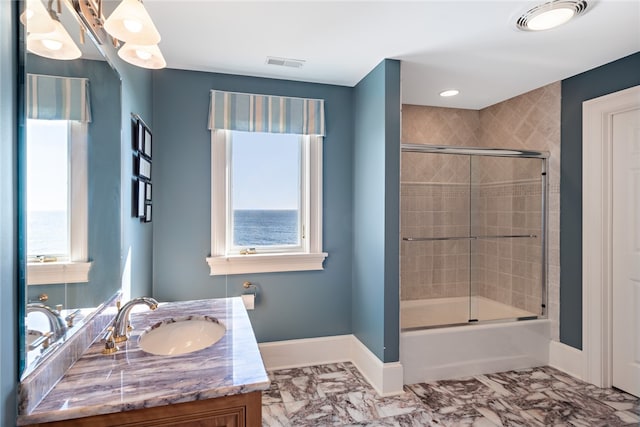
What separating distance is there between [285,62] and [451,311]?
7.77ft

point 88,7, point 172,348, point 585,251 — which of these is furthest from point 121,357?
point 585,251

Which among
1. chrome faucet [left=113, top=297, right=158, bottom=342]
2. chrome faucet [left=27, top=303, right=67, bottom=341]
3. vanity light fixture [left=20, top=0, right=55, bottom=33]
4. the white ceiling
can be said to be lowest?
chrome faucet [left=113, top=297, right=158, bottom=342]

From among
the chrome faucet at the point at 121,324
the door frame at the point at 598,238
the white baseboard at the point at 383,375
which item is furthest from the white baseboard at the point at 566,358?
the chrome faucet at the point at 121,324

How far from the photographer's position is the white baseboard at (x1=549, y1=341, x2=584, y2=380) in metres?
2.64

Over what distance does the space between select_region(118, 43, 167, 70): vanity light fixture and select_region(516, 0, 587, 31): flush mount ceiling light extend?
180 centimetres

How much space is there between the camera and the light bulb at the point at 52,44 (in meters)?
1.01

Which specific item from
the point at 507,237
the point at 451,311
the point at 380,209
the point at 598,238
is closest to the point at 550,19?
the point at 380,209

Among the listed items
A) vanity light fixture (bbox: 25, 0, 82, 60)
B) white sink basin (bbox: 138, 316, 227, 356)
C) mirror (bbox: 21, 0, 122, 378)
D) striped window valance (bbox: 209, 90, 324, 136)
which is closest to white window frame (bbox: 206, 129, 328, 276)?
striped window valance (bbox: 209, 90, 324, 136)

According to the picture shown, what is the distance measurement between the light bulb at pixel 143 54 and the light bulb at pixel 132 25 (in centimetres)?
17

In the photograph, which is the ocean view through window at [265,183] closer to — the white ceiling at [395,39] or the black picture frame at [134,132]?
the white ceiling at [395,39]

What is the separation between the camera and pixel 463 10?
179 cm

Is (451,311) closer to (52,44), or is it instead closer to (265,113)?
(265,113)

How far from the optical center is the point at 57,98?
41.3 inches

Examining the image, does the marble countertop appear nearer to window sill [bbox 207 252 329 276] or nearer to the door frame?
window sill [bbox 207 252 329 276]
